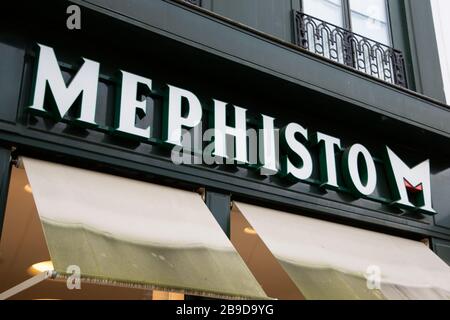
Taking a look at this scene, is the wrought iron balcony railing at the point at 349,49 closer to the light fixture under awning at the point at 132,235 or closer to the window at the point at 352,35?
the window at the point at 352,35

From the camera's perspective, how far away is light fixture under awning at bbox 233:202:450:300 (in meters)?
5.59

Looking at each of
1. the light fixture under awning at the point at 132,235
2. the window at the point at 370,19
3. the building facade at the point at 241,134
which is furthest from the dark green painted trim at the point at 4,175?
the window at the point at 370,19

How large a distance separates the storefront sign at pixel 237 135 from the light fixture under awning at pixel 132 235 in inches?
20.3

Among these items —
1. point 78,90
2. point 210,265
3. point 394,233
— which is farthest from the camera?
point 394,233

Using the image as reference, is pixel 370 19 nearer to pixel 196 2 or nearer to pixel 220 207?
pixel 196 2

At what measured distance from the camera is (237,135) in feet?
20.4

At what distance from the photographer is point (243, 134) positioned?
6250 millimetres

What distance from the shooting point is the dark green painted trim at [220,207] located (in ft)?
19.1

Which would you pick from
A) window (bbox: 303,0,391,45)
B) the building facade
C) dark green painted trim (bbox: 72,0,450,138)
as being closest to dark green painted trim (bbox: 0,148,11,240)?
Result: the building facade

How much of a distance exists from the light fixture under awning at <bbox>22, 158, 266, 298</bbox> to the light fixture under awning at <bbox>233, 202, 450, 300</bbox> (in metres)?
0.58

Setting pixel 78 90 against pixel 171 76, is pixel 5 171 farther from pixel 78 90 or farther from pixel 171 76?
pixel 171 76

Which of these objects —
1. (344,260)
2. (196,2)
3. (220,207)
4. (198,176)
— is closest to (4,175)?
(198,176)
